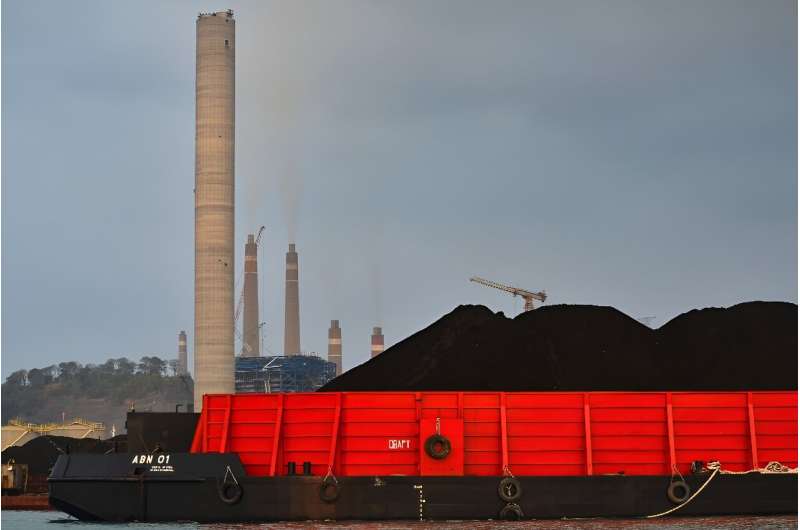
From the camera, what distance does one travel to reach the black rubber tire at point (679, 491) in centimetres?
3475

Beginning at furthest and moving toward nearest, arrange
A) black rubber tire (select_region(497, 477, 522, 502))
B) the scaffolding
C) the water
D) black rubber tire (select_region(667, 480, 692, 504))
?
1. the scaffolding
2. black rubber tire (select_region(667, 480, 692, 504))
3. black rubber tire (select_region(497, 477, 522, 502))
4. the water

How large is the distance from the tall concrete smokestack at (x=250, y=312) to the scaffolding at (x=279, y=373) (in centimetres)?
554

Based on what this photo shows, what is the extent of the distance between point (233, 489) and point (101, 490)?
11.6 feet

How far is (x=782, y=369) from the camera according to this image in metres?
46.4

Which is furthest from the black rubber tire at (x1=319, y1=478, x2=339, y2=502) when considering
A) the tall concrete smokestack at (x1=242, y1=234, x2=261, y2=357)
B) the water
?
the tall concrete smokestack at (x1=242, y1=234, x2=261, y2=357)

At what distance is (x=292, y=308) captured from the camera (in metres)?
185

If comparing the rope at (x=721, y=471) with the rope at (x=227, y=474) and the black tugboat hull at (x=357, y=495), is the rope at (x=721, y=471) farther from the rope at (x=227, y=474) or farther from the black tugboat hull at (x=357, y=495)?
the rope at (x=227, y=474)

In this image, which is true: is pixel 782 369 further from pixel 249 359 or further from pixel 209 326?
pixel 249 359

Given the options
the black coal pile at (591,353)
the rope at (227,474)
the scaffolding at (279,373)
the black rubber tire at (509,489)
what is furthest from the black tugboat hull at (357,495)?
the scaffolding at (279,373)

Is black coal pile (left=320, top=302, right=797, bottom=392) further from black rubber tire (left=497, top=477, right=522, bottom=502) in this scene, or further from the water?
black rubber tire (left=497, top=477, right=522, bottom=502)

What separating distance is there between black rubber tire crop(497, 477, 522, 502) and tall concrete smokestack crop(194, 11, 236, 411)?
68951mm

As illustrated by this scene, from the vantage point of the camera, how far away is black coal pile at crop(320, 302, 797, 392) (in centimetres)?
4675

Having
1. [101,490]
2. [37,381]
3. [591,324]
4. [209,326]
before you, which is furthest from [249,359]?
[101,490]

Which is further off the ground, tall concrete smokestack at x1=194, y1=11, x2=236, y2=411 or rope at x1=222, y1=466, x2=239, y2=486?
tall concrete smokestack at x1=194, y1=11, x2=236, y2=411
